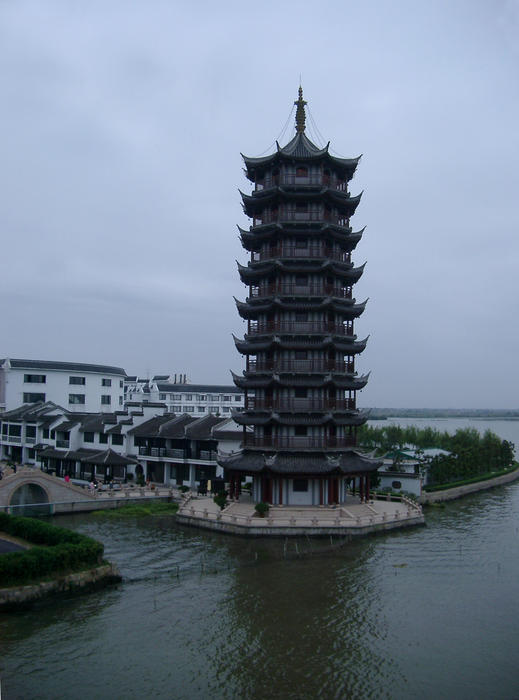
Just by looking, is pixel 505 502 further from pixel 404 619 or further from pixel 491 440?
pixel 404 619

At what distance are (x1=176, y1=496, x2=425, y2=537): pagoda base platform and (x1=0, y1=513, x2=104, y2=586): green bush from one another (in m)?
13.0

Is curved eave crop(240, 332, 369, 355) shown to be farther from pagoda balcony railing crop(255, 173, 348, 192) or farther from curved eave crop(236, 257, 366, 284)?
pagoda balcony railing crop(255, 173, 348, 192)

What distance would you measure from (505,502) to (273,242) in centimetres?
3463

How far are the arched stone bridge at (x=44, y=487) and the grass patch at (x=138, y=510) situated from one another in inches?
86.7

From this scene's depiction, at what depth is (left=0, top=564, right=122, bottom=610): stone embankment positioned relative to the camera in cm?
2555

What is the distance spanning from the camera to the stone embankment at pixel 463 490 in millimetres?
57188

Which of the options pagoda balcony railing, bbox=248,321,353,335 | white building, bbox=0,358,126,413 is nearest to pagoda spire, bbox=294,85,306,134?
pagoda balcony railing, bbox=248,321,353,335

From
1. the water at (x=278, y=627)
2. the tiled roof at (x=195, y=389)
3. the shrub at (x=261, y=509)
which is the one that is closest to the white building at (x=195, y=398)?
the tiled roof at (x=195, y=389)

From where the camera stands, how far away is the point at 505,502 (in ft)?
193

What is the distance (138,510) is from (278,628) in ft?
88.0

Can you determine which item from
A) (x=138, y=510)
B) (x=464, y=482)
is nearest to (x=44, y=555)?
(x=138, y=510)

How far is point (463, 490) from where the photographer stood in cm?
6341

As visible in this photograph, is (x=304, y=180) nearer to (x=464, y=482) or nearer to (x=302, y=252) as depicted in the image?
(x=302, y=252)

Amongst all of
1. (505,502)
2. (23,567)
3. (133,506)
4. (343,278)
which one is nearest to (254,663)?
(23,567)
